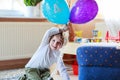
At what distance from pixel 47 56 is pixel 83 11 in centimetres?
47

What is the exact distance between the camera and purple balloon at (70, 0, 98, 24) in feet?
6.38

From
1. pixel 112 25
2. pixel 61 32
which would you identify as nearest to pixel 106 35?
pixel 112 25

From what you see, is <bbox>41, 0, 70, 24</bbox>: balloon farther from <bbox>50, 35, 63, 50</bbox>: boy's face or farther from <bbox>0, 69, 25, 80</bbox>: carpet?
<bbox>0, 69, 25, 80</bbox>: carpet

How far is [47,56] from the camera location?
6.17 feet

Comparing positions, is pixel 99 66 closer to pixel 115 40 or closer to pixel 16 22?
pixel 115 40

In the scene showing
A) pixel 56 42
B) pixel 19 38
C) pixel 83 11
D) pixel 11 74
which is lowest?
pixel 11 74

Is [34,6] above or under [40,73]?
Result: above

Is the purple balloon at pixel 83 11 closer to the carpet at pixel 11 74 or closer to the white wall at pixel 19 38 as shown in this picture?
the carpet at pixel 11 74

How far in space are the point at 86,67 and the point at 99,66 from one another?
0.12 meters

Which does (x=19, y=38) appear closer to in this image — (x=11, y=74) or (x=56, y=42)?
(x=11, y=74)

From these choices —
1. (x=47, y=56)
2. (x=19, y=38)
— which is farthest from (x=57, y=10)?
(x=19, y=38)

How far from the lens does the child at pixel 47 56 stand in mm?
1854

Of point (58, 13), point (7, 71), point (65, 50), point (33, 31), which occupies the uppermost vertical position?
point (58, 13)

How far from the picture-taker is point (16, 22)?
3.54 m
